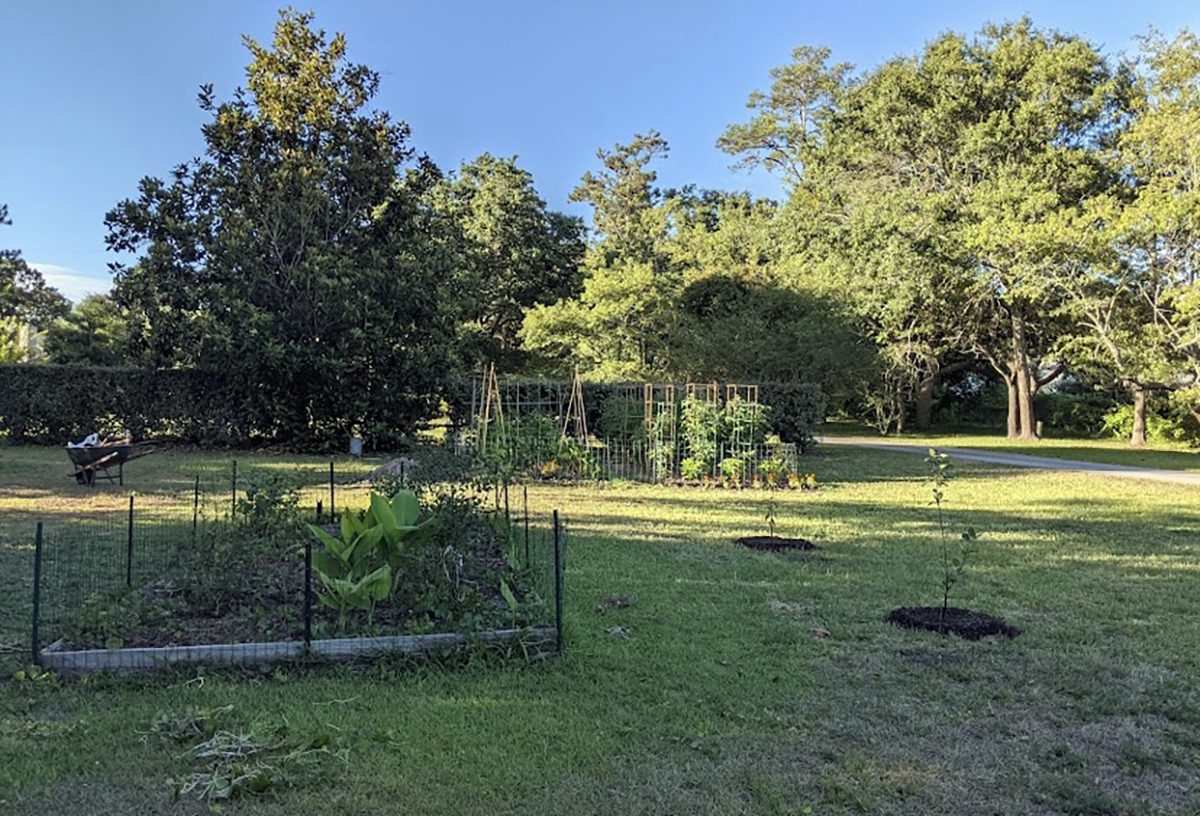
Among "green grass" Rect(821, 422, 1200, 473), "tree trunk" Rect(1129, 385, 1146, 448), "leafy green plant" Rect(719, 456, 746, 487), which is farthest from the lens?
"tree trunk" Rect(1129, 385, 1146, 448)

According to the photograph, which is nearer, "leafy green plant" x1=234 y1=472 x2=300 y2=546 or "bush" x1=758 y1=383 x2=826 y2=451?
"leafy green plant" x1=234 y1=472 x2=300 y2=546

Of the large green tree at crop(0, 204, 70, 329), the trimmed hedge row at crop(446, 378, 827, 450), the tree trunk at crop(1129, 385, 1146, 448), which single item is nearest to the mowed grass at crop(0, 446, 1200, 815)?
the trimmed hedge row at crop(446, 378, 827, 450)

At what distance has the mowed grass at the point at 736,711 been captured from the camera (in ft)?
8.63

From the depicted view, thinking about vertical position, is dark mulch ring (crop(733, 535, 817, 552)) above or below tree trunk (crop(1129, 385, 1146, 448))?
below

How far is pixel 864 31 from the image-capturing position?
1277 cm

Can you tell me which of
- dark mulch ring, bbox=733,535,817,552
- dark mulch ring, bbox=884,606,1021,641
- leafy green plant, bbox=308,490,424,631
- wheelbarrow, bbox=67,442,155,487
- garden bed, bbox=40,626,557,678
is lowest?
dark mulch ring, bbox=884,606,1021,641

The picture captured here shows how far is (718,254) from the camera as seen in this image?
26672 millimetres

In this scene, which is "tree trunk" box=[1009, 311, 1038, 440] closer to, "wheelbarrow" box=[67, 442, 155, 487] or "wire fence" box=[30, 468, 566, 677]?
"wire fence" box=[30, 468, 566, 677]

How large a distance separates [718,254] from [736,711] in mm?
24402

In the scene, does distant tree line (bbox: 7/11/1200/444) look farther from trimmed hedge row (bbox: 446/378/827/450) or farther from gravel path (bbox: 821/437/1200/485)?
gravel path (bbox: 821/437/1200/485)

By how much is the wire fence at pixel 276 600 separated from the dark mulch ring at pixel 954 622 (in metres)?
2.01

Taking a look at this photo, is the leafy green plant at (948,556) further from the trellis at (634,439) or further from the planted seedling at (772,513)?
the trellis at (634,439)

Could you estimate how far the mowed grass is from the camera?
8.63 feet

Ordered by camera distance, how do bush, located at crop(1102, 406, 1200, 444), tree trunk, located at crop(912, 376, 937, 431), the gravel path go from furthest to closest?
1. tree trunk, located at crop(912, 376, 937, 431)
2. bush, located at crop(1102, 406, 1200, 444)
3. the gravel path
